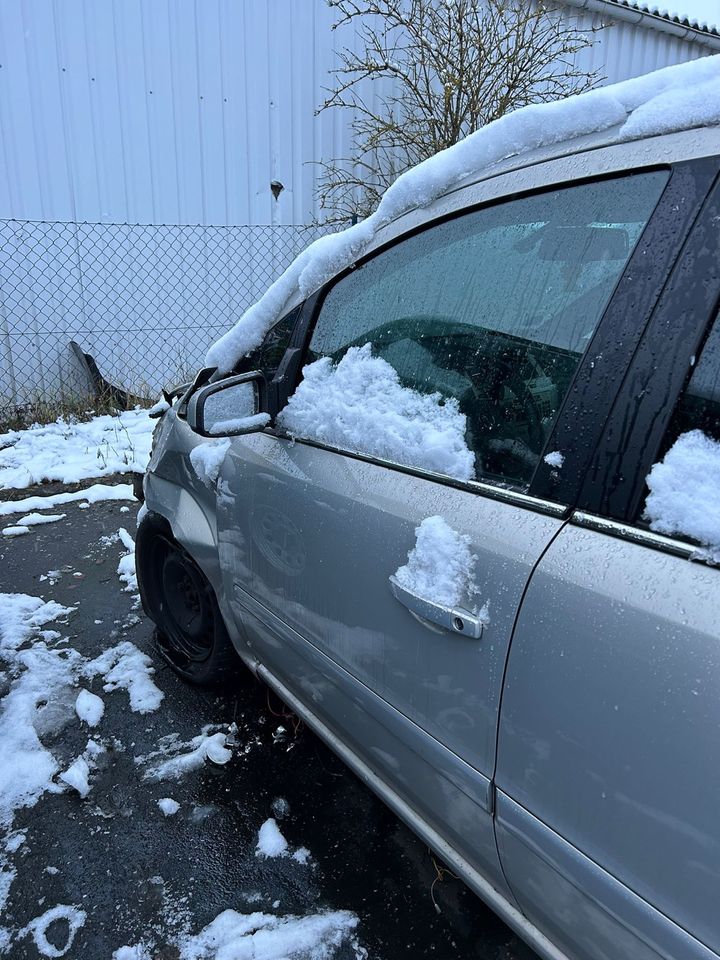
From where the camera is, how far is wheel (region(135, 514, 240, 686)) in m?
2.47

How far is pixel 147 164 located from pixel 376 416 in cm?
633

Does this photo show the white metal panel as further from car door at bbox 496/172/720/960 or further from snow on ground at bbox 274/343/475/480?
A: car door at bbox 496/172/720/960

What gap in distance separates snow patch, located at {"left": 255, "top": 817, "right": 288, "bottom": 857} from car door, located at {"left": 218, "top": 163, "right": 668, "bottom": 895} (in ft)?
1.52

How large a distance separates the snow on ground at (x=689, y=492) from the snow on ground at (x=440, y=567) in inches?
13.1

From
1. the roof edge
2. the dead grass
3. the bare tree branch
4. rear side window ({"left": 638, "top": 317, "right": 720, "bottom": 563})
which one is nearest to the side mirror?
rear side window ({"left": 638, "top": 317, "right": 720, "bottom": 563})

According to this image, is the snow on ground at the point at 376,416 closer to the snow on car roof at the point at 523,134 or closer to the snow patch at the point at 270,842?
the snow on car roof at the point at 523,134

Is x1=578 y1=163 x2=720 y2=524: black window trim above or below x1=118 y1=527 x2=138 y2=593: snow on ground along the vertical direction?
above

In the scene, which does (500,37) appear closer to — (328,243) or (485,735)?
(328,243)

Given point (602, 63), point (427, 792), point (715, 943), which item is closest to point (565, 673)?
point (715, 943)

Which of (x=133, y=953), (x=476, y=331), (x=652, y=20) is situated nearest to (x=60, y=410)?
(x=133, y=953)

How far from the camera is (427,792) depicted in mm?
1437

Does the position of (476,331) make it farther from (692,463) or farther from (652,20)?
(652,20)

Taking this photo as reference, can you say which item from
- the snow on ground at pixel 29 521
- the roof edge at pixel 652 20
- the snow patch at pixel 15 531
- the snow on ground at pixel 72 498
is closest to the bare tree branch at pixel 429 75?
the roof edge at pixel 652 20

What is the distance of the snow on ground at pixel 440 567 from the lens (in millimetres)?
1228
